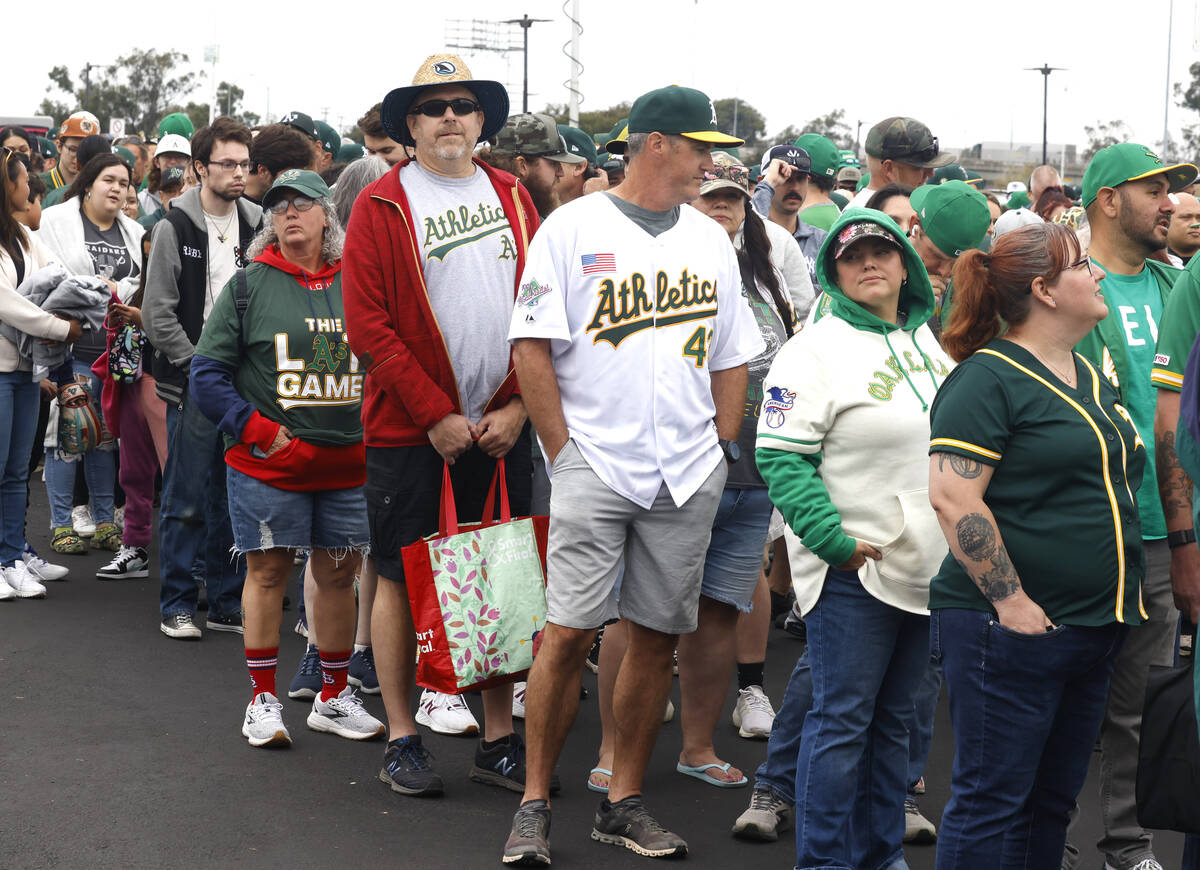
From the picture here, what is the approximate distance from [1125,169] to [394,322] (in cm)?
255

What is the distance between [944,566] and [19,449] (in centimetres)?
591

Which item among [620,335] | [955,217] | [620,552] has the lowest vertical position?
[620,552]

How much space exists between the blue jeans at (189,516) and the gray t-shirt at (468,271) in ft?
8.44

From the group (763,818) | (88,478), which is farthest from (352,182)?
(88,478)

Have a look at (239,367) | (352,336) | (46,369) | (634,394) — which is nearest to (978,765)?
(634,394)

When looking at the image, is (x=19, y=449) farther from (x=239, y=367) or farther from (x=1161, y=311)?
(x=1161, y=311)

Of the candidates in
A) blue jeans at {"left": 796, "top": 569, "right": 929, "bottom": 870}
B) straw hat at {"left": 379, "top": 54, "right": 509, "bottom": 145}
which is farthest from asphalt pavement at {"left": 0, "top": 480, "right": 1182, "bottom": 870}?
straw hat at {"left": 379, "top": 54, "right": 509, "bottom": 145}

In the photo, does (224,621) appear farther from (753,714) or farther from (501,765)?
(753,714)

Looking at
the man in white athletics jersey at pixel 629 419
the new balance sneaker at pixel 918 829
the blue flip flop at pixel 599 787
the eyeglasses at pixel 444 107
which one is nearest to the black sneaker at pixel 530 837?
the man in white athletics jersey at pixel 629 419

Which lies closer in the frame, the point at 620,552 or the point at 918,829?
the point at 620,552

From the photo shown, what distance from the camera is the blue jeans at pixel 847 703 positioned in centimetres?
386

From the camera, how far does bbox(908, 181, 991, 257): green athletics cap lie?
5.05 m

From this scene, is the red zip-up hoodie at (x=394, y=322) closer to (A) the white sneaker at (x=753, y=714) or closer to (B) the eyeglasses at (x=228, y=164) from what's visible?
(A) the white sneaker at (x=753, y=714)

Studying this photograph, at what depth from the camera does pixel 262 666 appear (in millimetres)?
5445
